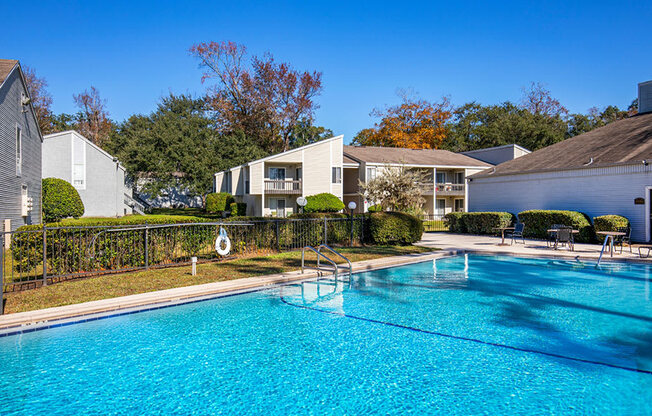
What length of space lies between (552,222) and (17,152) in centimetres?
2446

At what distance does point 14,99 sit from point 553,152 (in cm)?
2761

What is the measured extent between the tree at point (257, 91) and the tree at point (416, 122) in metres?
9.62

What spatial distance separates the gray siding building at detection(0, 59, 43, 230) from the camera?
15.6 metres

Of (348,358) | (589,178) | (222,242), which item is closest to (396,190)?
(589,178)

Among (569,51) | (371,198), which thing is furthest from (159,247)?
(569,51)

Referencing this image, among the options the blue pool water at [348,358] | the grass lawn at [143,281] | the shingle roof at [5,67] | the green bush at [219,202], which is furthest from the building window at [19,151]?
the green bush at [219,202]

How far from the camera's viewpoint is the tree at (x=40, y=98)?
47156mm

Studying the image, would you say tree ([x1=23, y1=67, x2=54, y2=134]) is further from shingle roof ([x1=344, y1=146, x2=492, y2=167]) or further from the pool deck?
the pool deck

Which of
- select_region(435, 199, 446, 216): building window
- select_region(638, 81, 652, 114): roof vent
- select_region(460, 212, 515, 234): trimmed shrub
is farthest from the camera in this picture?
select_region(435, 199, 446, 216): building window

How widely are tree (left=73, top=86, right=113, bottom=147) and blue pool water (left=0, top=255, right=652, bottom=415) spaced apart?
51.5 metres

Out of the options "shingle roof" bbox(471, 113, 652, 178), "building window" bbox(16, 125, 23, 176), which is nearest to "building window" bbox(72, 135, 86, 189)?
"building window" bbox(16, 125, 23, 176)

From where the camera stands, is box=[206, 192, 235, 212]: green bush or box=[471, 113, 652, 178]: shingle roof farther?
box=[206, 192, 235, 212]: green bush

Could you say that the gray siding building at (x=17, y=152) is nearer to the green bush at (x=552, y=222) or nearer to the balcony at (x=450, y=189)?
the green bush at (x=552, y=222)

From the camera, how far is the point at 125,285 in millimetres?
9484
